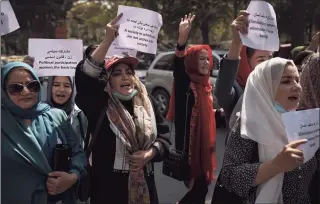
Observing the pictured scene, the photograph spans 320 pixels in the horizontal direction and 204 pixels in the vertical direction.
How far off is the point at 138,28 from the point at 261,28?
87 centimetres

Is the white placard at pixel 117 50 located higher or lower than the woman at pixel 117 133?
higher

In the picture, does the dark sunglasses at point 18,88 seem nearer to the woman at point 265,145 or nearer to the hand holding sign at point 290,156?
the woman at point 265,145

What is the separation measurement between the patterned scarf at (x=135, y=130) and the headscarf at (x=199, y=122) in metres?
1.36

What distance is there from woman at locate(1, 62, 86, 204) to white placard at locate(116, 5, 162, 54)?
2.51ft

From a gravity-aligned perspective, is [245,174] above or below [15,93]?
below

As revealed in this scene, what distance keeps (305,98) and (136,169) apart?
115cm

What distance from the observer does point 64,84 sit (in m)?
3.66

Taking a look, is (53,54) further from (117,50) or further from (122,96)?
(122,96)

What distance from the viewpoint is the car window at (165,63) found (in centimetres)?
1108

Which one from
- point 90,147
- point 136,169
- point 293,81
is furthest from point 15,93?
point 293,81

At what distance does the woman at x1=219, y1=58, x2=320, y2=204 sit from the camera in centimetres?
212

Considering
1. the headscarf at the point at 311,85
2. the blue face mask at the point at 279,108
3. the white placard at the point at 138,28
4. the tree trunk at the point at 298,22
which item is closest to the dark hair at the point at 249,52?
the white placard at the point at 138,28

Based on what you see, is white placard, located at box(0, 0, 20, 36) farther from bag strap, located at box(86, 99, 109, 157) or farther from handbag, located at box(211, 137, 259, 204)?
handbag, located at box(211, 137, 259, 204)

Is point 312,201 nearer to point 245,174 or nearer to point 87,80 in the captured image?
point 245,174
